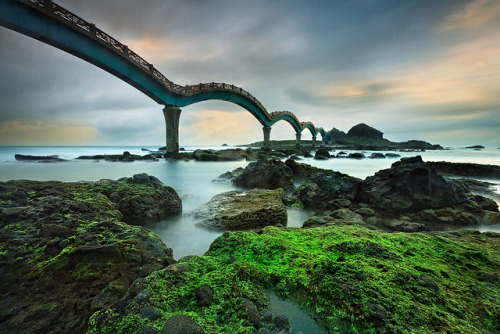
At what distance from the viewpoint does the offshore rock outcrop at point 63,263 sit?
6.59 feet

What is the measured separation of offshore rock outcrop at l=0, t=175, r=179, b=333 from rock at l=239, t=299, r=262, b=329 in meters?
1.45

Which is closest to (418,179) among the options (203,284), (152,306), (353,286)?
(353,286)

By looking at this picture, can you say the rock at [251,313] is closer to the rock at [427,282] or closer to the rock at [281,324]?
the rock at [281,324]

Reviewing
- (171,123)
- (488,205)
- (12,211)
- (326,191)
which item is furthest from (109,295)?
(171,123)

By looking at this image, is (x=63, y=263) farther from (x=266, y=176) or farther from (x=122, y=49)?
(x=122, y=49)

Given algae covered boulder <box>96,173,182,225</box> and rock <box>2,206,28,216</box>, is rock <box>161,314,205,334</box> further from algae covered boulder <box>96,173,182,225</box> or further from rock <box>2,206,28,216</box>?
algae covered boulder <box>96,173,182,225</box>

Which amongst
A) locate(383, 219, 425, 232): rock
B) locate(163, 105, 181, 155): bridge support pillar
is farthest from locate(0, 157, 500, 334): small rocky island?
locate(163, 105, 181, 155): bridge support pillar

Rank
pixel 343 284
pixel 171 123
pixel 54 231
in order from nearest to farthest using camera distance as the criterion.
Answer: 1. pixel 343 284
2. pixel 54 231
3. pixel 171 123

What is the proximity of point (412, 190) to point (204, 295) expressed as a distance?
8078 millimetres

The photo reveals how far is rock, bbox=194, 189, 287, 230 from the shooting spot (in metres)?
5.78

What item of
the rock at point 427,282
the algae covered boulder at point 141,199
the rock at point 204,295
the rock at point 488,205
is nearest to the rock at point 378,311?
the rock at point 427,282

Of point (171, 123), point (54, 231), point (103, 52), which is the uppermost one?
point (103, 52)

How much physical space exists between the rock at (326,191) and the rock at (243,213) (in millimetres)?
1475

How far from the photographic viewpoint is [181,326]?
1.63 meters
